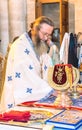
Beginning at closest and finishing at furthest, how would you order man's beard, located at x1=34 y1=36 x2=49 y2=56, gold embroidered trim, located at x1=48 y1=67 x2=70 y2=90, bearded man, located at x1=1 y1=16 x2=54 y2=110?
gold embroidered trim, located at x1=48 y1=67 x2=70 y2=90, bearded man, located at x1=1 y1=16 x2=54 y2=110, man's beard, located at x1=34 y1=36 x2=49 y2=56

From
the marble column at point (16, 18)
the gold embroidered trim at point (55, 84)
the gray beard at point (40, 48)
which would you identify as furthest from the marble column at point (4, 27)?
the gold embroidered trim at point (55, 84)

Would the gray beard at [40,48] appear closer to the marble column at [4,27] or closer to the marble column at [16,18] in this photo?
the marble column at [4,27]

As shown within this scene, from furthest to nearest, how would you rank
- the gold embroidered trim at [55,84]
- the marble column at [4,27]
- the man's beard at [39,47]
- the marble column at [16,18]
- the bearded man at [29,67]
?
the marble column at [16,18] → the marble column at [4,27] → the man's beard at [39,47] → the bearded man at [29,67] → the gold embroidered trim at [55,84]

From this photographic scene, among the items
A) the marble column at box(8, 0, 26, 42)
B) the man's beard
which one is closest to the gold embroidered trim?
the man's beard

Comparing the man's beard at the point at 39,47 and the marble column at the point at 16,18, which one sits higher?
the marble column at the point at 16,18

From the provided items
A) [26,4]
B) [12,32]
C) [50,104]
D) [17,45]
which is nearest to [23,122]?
[50,104]

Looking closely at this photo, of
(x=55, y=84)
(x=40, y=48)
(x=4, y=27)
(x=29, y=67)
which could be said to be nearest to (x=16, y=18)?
(x=4, y=27)

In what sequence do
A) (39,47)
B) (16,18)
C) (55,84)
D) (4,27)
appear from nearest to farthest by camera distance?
1. (55,84)
2. (39,47)
3. (4,27)
4. (16,18)

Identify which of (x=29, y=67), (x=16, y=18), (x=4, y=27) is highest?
(x=16, y=18)

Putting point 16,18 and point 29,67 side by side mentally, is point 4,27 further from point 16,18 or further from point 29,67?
point 29,67

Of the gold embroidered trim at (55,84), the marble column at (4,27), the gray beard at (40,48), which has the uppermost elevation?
the marble column at (4,27)

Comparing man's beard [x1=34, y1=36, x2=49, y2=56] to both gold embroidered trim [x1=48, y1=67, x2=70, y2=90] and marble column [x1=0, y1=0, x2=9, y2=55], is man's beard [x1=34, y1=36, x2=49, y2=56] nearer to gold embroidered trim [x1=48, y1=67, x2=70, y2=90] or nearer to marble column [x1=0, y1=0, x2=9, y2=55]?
gold embroidered trim [x1=48, y1=67, x2=70, y2=90]

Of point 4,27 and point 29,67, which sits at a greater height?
point 4,27

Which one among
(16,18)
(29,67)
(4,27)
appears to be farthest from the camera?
(16,18)
